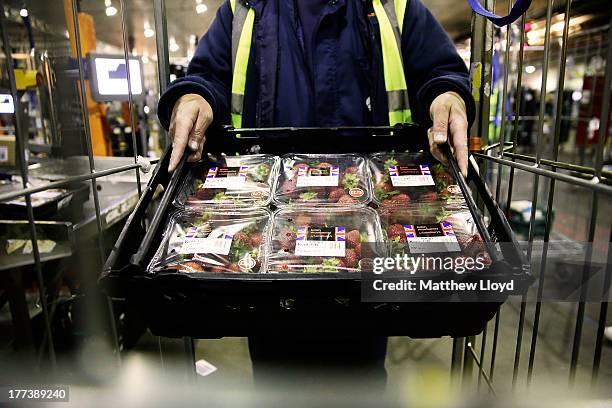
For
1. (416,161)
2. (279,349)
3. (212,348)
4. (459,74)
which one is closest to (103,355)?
(212,348)

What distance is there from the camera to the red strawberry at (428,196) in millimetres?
795

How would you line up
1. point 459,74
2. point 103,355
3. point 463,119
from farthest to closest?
point 103,355, point 459,74, point 463,119

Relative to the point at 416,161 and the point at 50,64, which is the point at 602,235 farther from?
the point at 50,64

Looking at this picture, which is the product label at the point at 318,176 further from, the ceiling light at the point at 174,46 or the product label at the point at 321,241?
the ceiling light at the point at 174,46

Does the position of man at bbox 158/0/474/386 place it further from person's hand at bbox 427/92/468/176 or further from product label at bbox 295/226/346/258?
product label at bbox 295/226/346/258

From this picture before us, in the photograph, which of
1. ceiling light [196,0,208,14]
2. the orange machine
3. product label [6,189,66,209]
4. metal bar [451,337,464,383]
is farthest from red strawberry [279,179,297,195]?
ceiling light [196,0,208,14]

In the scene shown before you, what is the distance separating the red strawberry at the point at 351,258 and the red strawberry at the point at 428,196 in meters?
0.19

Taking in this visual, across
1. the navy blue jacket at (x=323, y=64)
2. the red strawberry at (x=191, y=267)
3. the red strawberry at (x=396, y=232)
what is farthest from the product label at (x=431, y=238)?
the navy blue jacket at (x=323, y=64)

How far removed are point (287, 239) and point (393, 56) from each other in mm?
597

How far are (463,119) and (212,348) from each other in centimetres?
184

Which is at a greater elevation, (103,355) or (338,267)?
(338,267)

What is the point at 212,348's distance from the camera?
87.9 inches

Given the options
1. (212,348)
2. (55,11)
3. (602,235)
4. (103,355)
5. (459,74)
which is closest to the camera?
(459,74)
